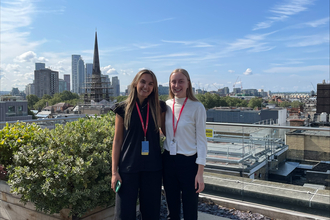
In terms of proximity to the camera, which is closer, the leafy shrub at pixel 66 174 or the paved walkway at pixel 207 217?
the leafy shrub at pixel 66 174

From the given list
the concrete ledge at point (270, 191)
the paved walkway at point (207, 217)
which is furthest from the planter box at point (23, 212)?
the concrete ledge at point (270, 191)

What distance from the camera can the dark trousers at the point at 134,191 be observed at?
2.30 metres

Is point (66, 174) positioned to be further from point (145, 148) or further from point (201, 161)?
point (201, 161)

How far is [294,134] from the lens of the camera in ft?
14.8

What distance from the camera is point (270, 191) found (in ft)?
13.1

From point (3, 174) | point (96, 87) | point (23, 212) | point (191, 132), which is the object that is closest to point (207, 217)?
point (191, 132)

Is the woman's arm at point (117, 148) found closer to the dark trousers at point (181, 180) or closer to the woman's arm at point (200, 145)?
the dark trousers at point (181, 180)

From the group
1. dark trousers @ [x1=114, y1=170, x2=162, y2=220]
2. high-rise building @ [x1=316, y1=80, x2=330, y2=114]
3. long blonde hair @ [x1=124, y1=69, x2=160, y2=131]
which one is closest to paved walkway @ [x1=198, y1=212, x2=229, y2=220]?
dark trousers @ [x1=114, y1=170, x2=162, y2=220]

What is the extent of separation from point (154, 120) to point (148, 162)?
13.7 inches

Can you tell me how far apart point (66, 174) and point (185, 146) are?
1.19 metres

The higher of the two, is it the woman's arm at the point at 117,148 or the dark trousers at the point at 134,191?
the woman's arm at the point at 117,148

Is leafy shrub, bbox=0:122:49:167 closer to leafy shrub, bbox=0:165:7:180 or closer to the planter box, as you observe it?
leafy shrub, bbox=0:165:7:180

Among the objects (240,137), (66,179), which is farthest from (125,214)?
(240,137)

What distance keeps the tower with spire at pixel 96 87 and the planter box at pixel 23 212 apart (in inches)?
4971
